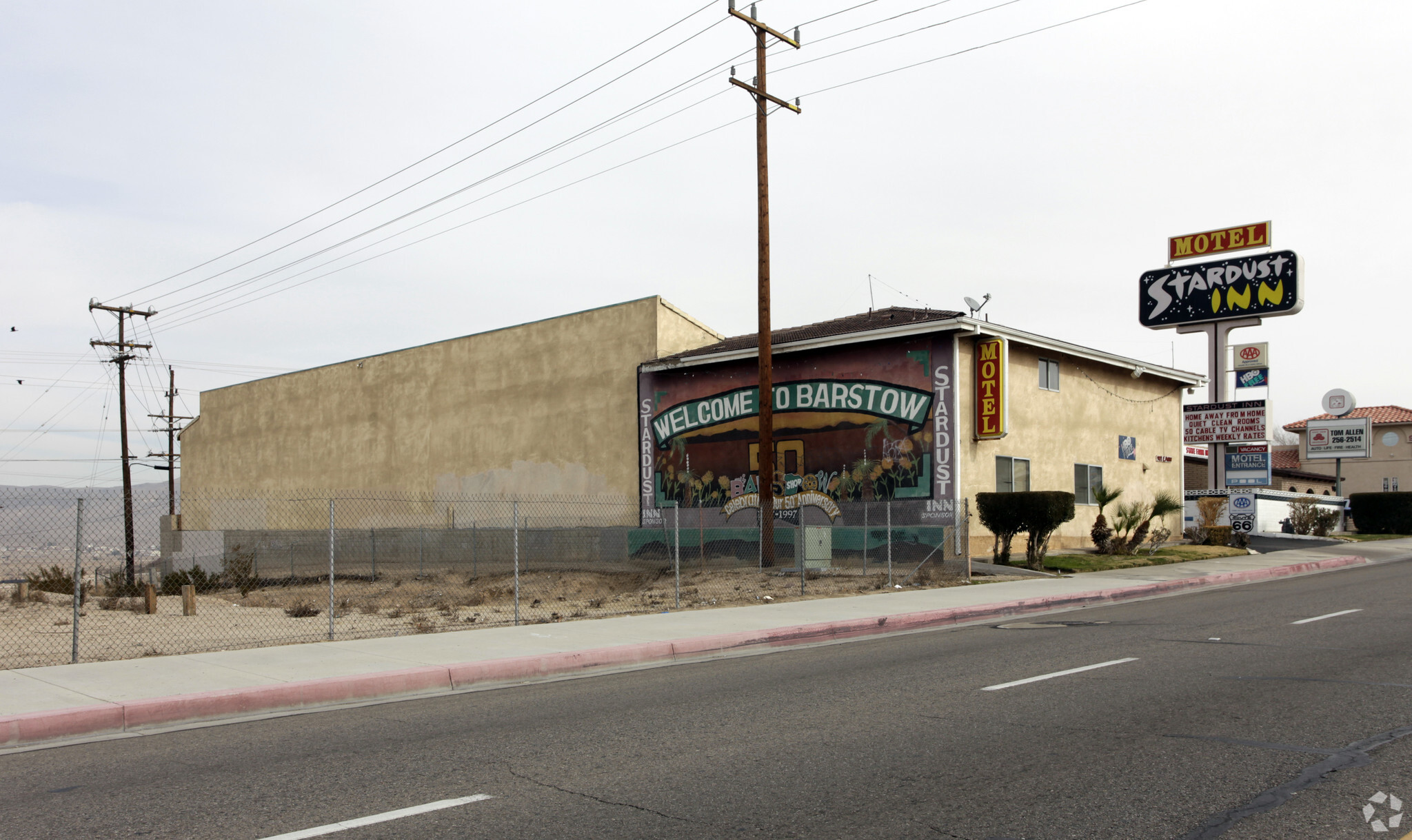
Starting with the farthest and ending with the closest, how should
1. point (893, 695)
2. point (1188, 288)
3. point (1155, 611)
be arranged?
1. point (1188, 288)
2. point (1155, 611)
3. point (893, 695)

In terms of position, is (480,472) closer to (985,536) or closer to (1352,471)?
(985,536)

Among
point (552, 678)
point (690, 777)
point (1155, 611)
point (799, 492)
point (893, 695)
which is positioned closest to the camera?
point (690, 777)

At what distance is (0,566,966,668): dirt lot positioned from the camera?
48.9 feet

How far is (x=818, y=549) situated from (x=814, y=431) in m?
6.96

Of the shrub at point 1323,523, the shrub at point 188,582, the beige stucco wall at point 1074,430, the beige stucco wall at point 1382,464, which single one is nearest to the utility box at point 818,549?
the beige stucco wall at point 1074,430

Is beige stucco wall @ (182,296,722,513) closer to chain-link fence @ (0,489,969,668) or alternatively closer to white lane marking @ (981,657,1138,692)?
chain-link fence @ (0,489,969,668)

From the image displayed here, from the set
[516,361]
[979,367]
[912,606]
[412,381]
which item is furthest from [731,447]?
[412,381]

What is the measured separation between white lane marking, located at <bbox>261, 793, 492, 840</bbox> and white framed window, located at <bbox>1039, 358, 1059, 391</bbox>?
26075 mm

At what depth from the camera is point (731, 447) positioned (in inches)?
1244

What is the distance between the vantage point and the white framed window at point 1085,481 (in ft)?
102

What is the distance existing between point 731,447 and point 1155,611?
16329 mm

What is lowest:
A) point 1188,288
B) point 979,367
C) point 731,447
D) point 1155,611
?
point 1155,611

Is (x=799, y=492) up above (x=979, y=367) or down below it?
below

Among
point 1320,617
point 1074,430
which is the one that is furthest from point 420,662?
point 1074,430
